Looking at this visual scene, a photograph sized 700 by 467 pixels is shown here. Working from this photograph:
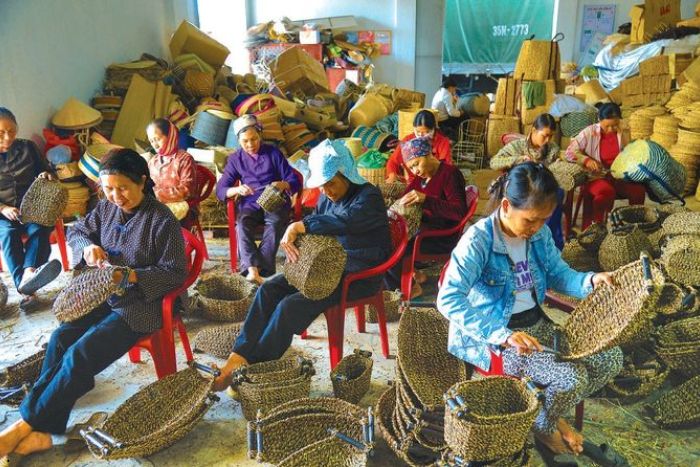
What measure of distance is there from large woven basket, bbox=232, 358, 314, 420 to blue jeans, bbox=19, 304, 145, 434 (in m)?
0.53

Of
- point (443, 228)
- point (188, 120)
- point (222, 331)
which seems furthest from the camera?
point (188, 120)

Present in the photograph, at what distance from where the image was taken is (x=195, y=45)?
752 cm

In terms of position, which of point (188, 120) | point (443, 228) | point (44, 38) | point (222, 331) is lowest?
point (222, 331)

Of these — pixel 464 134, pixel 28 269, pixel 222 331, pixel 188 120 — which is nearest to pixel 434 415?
pixel 222 331

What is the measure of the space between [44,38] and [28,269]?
2.77 metres

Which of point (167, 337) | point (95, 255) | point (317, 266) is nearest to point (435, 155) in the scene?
point (317, 266)

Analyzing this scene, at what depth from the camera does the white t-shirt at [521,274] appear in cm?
212

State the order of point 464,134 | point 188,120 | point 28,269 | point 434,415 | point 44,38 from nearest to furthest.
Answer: point 434,415 → point 28,269 → point 44,38 → point 188,120 → point 464,134

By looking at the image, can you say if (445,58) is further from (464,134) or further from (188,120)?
(188,120)

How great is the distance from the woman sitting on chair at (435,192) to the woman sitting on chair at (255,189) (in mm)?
946

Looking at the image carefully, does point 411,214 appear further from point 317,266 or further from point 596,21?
point 596,21

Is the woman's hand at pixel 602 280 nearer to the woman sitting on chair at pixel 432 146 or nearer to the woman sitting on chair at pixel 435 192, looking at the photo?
the woman sitting on chair at pixel 435 192

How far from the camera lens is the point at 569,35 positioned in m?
12.9

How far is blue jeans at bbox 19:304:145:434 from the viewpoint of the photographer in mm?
2279
